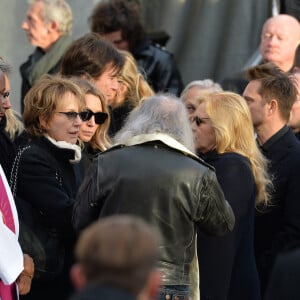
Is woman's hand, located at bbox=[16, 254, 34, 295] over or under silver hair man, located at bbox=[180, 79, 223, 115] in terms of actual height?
under

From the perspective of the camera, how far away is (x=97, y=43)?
7.44 m

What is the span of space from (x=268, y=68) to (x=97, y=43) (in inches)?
42.6

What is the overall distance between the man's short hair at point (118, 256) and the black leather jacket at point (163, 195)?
82.6 inches

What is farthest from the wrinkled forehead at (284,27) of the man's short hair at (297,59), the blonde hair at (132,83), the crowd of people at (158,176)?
the blonde hair at (132,83)

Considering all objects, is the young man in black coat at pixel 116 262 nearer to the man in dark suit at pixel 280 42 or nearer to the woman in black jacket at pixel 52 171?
the woman in black jacket at pixel 52 171

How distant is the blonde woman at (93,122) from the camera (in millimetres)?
6914

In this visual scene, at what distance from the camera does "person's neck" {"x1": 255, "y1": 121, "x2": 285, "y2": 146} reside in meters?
7.29

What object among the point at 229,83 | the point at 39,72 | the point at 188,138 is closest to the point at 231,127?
the point at 188,138

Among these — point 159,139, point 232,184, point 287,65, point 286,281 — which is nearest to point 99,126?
point 232,184

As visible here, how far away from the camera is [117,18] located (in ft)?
29.6

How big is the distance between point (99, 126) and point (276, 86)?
118 cm


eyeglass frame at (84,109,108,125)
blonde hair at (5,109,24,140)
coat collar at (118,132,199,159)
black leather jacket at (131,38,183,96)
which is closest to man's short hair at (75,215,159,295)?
coat collar at (118,132,199,159)

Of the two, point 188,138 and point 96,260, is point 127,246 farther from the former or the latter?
point 188,138

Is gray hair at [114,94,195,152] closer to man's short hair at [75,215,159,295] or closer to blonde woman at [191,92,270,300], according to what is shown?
blonde woman at [191,92,270,300]
